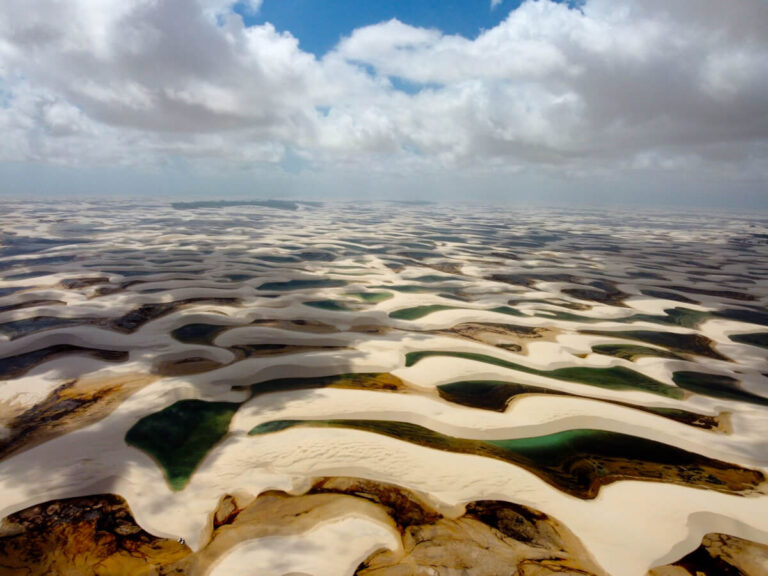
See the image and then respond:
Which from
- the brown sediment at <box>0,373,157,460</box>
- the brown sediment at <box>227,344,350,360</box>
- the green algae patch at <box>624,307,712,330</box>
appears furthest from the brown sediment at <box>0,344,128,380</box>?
the green algae patch at <box>624,307,712,330</box>

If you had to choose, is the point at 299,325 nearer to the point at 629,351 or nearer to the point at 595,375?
the point at 595,375

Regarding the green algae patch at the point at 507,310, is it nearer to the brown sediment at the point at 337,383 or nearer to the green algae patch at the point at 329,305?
the green algae patch at the point at 329,305

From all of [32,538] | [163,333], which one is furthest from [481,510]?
[163,333]

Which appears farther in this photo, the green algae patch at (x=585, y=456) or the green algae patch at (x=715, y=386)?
the green algae patch at (x=715, y=386)

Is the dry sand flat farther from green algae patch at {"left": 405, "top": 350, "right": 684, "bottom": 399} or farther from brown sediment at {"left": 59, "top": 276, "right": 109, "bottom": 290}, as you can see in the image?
brown sediment at {"left": 59, "top": 276, "right": 109, "bottom": 290}

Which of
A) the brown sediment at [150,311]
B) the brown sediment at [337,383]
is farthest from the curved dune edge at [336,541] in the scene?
the brown sediment at [150,311]

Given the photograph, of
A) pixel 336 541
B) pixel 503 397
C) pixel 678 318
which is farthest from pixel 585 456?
pixel 678 318

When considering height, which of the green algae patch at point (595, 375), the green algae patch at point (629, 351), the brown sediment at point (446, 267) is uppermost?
the brown sediment at point (446, 267)

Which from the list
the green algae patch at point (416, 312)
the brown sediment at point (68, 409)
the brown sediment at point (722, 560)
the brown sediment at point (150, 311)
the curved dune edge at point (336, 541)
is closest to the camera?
the curved dune edge at point (336, 541)
